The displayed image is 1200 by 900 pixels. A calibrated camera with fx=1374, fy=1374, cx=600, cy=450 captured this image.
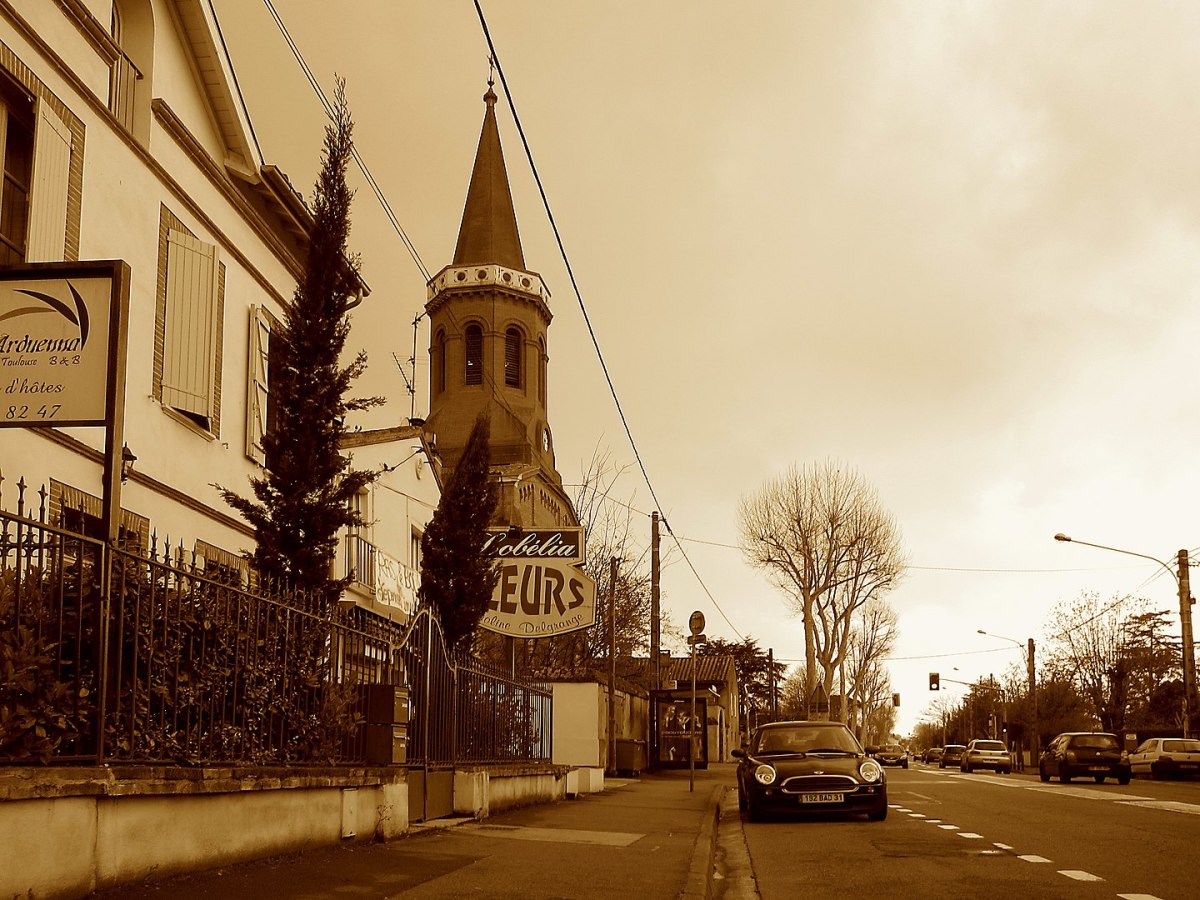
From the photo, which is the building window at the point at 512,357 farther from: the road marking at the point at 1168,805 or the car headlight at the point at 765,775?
the car headlight at the point at 765,775

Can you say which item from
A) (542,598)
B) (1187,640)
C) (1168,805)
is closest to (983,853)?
(542,598)

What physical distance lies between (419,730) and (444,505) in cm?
568

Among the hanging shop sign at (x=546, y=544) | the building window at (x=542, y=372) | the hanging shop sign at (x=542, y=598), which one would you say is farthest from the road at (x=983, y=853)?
the building window at (x=542, y=372)

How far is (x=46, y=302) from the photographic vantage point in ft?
26.2

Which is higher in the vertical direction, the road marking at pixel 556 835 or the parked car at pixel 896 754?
the road marking at pixel 556 835

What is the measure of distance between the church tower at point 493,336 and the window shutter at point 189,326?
147 ft

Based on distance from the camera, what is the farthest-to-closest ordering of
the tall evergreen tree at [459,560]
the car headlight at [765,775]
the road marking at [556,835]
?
1. the tall evergreen tree at [459,560]
2. the car headlight at [765,775]
3. the road marking at [556,835]

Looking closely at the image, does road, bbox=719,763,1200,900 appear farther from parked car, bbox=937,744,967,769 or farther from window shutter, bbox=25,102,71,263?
parked car, bbox=937,744,967,769

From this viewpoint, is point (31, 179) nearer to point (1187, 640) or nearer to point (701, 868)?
point (701, 868)

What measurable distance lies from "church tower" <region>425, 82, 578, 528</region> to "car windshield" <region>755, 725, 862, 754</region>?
42.6 meters

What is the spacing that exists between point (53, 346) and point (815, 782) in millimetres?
12306

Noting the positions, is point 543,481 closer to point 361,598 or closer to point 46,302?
point 361,598

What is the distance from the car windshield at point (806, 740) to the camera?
18562mm

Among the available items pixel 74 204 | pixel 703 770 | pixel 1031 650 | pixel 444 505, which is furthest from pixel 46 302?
pixel 1031 650
